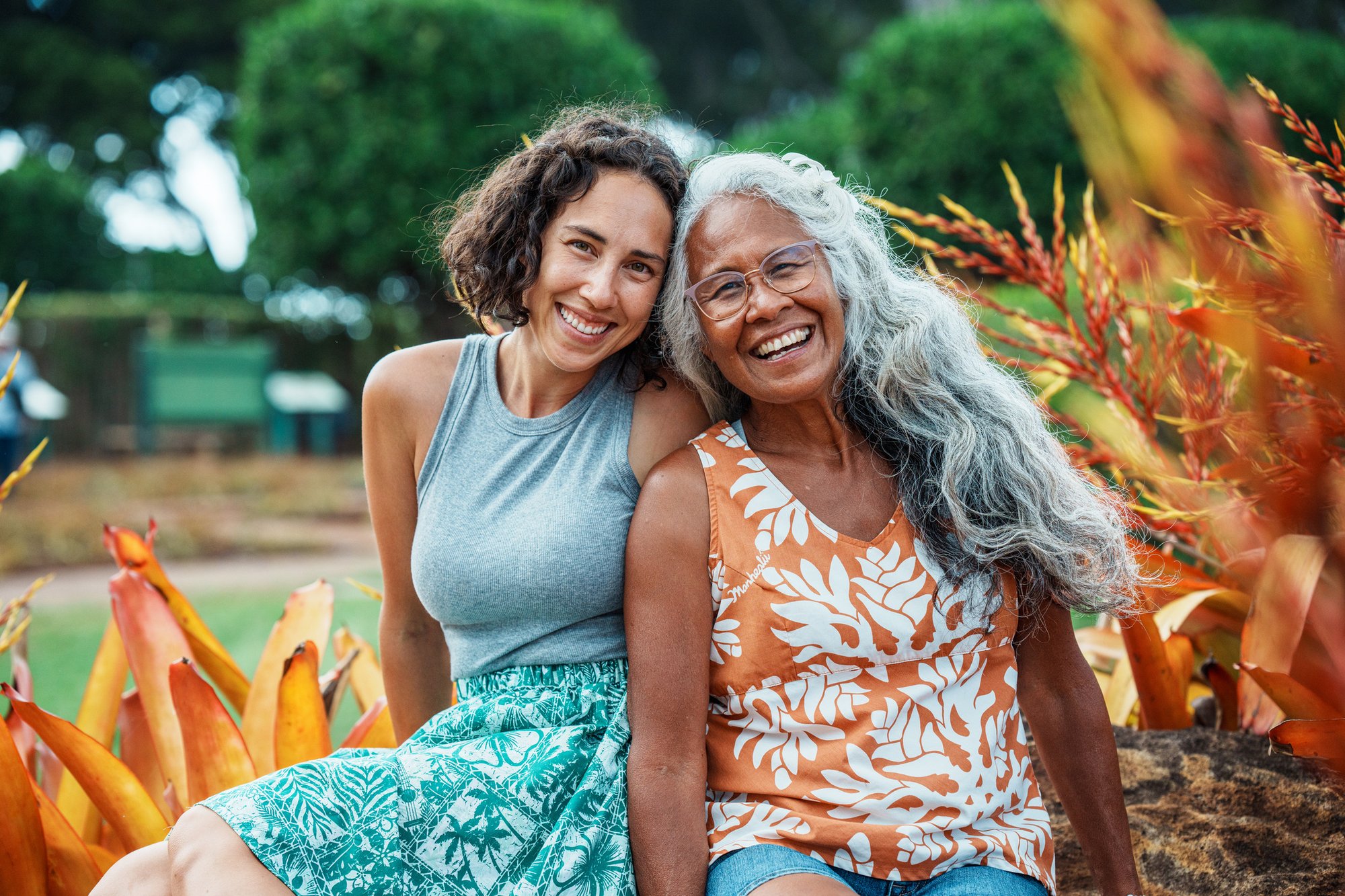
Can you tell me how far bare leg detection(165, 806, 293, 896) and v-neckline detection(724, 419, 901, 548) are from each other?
981mm

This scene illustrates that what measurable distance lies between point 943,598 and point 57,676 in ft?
14.4

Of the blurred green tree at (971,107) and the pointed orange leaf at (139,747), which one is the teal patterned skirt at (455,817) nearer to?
the pointed orange leaf at (139,747)

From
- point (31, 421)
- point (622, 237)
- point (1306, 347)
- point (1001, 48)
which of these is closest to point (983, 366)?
point (622, 237)

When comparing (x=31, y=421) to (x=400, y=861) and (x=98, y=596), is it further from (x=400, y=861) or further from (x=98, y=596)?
(x=400, y=861)

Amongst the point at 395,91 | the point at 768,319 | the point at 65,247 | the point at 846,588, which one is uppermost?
the point at 395,91

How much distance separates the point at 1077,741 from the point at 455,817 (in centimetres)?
107

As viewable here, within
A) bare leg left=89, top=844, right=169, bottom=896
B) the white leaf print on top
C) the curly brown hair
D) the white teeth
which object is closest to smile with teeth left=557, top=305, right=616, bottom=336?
the white teeth

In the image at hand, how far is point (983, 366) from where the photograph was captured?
79.3 inches

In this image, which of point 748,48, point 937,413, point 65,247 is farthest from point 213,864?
point 748,48

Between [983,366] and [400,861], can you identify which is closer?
[400,861]

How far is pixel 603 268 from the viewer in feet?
6.34

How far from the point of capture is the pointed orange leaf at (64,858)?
6.43 ft

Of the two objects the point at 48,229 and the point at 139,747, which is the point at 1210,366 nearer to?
the point at 139,747

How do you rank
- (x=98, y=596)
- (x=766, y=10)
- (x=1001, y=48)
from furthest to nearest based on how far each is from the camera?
(x=766, y=10) < (x=1001, y=48) < (x=98, y=596)
